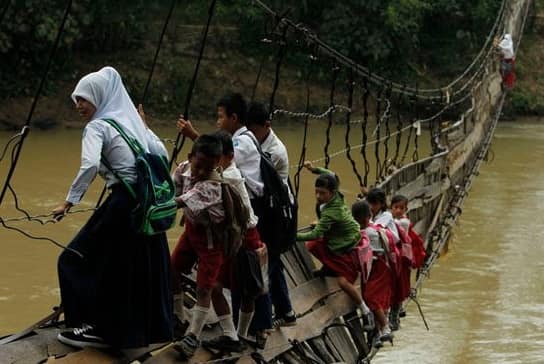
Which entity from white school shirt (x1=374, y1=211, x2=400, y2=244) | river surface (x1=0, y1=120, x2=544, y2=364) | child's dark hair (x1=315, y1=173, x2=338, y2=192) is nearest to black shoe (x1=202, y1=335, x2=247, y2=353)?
child's dark hair (x1=315, y1=173, x2=338, y2=192)

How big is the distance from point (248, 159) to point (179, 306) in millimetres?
470

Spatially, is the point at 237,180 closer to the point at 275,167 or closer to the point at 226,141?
the point at 226,141

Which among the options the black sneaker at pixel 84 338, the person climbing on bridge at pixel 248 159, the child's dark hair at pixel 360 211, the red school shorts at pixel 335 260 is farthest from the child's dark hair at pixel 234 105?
the child's dark hair at pixel 360 211

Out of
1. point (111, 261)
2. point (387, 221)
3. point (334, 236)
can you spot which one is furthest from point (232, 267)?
point (387, 221)

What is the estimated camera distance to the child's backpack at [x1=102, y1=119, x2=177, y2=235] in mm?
3049

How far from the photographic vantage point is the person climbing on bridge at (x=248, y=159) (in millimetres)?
3545

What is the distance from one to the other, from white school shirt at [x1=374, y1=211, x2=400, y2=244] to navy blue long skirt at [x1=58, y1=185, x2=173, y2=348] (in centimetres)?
197

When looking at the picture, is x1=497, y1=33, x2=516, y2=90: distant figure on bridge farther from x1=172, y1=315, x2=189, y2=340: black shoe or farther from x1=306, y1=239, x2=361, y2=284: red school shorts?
x1=172, y1=315, x2=189, y2=340: black shoe

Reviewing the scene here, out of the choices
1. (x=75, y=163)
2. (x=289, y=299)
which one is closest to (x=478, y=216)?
(x=75, y=163)

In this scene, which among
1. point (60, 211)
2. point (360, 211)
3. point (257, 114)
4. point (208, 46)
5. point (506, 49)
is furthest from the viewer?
point (208, 46)

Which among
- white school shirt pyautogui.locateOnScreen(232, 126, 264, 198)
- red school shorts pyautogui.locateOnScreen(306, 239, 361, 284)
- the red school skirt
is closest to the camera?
white school shirt pyautogui.locateOnScreen(232, 126, 264, 198)

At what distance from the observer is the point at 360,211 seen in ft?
15.5

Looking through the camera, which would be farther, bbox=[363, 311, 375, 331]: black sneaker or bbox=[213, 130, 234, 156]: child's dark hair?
bbox=[363, 311, 375, 331]: black sneaker

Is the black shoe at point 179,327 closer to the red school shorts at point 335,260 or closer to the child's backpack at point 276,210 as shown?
the child's backpack at point 276,210
